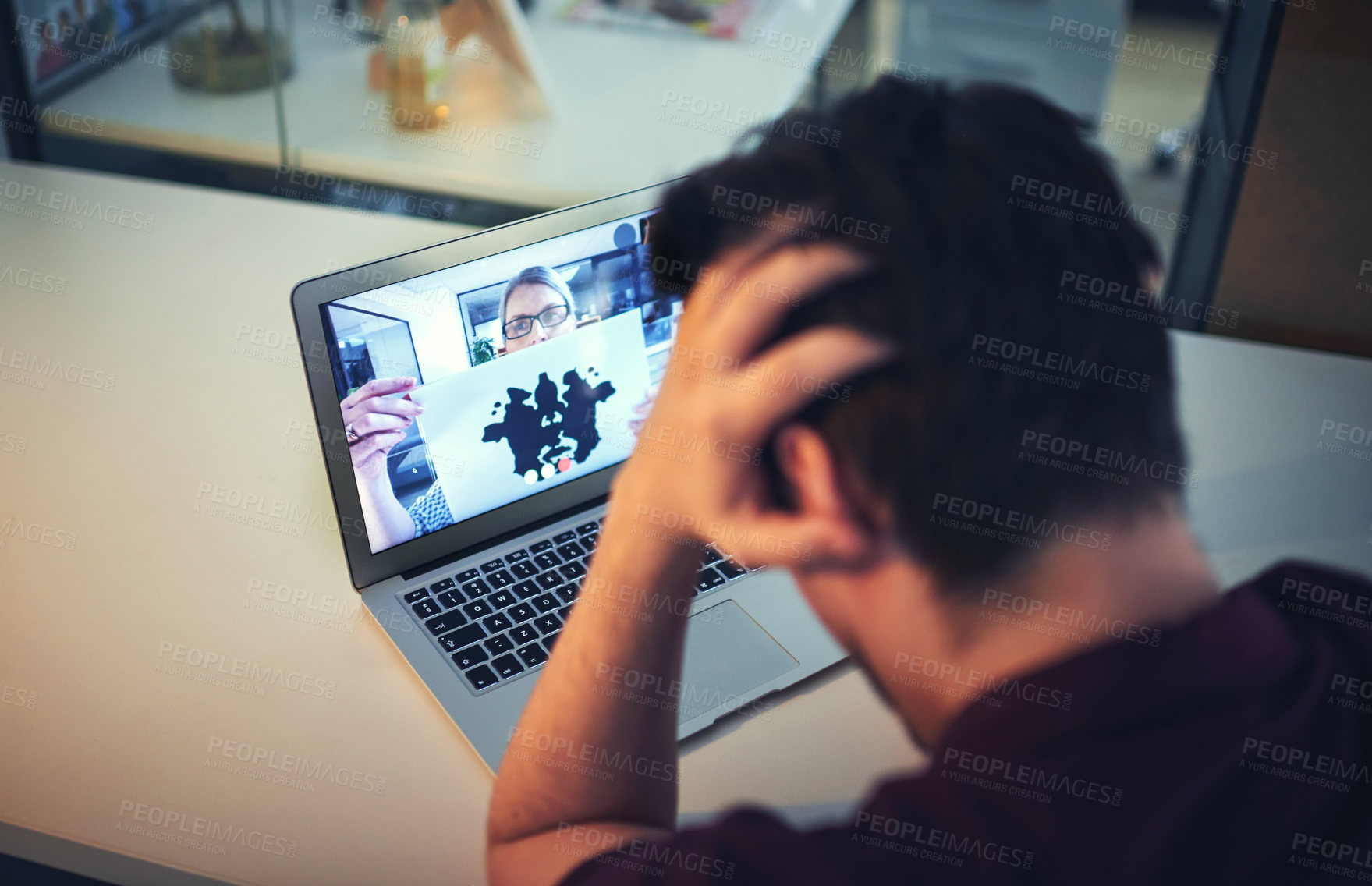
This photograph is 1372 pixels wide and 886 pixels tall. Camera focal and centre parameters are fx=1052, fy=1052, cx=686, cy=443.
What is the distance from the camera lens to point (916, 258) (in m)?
0.53

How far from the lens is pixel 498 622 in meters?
0.89

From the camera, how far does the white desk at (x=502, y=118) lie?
1697 mm

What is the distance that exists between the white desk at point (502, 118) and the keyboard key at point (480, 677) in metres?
0.95

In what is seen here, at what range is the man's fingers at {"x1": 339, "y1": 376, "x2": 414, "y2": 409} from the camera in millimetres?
868

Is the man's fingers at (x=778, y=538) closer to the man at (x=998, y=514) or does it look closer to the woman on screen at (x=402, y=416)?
the man at (x=998, y=514)

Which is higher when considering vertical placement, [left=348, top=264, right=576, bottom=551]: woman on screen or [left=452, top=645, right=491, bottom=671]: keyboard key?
[left=348, top=264, right=576, bottom=551]: woman on screen

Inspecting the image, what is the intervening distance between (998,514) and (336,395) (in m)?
0.55

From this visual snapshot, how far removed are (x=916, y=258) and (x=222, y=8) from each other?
1823 mm

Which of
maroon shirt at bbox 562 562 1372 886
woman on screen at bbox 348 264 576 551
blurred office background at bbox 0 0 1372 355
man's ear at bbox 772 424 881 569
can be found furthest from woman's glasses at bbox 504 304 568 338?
blurred office background at bbox 0 0 1372 355

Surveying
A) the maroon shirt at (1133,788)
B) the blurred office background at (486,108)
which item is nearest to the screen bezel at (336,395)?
the maroon shirt at (1133,788)

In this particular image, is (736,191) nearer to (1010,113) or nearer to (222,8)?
(1010,113)

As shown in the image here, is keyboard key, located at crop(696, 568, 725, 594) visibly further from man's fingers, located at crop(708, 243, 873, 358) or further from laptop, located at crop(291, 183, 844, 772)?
man's fingers, located at crop(708, 243, 873, 358)

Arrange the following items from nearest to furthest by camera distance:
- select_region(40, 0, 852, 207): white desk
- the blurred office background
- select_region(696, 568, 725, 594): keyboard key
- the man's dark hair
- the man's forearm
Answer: the man's dark hair < the man's forearm < select_region(696, 568, 725, 594): keyboard key < the blurred office background < select_region(40, 0, 852, 207): white desk

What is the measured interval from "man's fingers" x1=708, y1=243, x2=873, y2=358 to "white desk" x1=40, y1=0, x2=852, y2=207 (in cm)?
109
